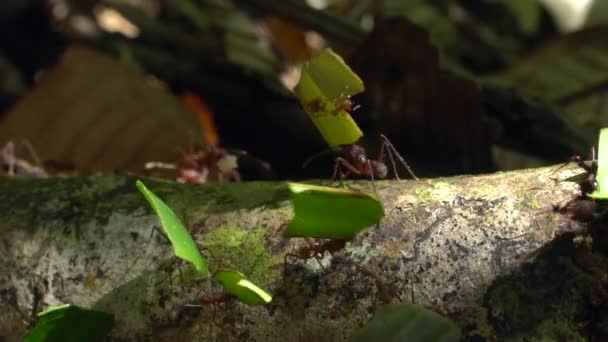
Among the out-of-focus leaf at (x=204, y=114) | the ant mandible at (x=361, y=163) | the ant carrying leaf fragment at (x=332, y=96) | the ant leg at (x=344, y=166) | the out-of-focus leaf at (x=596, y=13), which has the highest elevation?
the out-of-focus leaf at (x=596, y=13)

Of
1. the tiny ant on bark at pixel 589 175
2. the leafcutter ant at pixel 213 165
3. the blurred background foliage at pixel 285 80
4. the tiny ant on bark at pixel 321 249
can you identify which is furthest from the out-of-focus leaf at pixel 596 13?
the tiny ant on bark at pixel 321 249

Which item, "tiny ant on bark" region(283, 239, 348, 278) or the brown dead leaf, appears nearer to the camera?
"tiny ant on bark" region(283, 239, 348, 278)

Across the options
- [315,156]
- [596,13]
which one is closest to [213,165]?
[315,156]

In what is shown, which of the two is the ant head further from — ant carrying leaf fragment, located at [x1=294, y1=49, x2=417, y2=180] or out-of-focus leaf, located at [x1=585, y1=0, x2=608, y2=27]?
out-of-focus leaf, located at [x1=585, y1=0, x2=608, y2=27]

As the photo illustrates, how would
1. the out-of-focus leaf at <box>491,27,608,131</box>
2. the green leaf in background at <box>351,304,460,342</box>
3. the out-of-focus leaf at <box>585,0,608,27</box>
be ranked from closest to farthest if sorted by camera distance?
1. the green leaf in background at <box>351,304,460,342</box>
2. the out-of-focus leaf at <box>491,27,608,131</box>
3. the out-of-focus leaf at <box>585,0,608,27</box>

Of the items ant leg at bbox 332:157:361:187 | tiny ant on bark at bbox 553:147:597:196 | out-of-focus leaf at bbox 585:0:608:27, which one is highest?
out-of-focus leaf at bbox 585:0:608:27

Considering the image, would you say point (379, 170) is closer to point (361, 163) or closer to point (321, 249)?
point (361, 163)

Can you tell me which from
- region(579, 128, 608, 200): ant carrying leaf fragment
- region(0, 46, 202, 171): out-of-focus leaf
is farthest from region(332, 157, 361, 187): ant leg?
region(0, 46, 202, 171): out-of-focus leaf

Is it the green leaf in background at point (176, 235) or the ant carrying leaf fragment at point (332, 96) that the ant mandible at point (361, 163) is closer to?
the ant carrying leaf fragment at point (332, 96)
